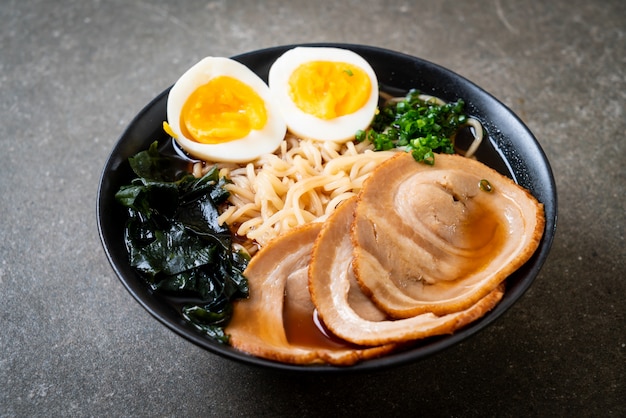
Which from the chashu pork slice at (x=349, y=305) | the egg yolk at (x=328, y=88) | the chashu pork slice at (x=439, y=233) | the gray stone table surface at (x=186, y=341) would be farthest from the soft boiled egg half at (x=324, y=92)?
the gray stone table surface at (x=186, y=341)

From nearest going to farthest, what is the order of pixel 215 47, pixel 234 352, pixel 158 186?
pixel 234 352, pixel 158 186, pixel 215 47

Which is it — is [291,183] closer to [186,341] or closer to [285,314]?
[285,314]

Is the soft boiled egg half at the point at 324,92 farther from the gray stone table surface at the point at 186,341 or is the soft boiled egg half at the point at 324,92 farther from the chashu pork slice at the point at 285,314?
the gray stone table surface at the point at 186,341

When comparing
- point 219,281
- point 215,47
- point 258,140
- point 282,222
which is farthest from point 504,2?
point 219,281

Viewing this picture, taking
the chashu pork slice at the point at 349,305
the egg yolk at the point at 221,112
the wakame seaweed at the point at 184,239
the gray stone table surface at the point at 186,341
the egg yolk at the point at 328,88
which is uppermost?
the egg yolk at the point at 328,88

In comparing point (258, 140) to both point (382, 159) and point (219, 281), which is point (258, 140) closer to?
point (382, 159)

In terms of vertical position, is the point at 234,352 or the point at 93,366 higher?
the point at 234,352

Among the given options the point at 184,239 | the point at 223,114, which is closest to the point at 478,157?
the point at 223,114

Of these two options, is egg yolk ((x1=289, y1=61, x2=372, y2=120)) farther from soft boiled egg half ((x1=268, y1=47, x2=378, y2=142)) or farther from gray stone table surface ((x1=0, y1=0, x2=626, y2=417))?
gray stone table surface ((x1=0, y1=0, x2=626, y2=417))
